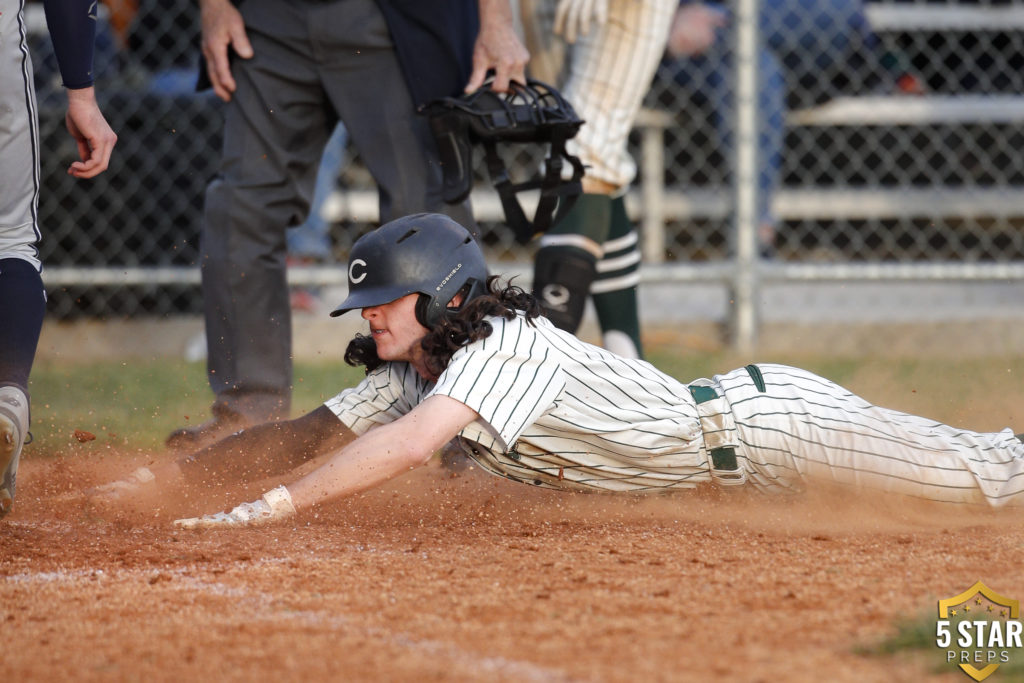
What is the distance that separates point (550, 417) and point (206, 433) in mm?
1193

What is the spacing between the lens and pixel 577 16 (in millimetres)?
4152

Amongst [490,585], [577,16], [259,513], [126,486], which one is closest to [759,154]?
[577,16]

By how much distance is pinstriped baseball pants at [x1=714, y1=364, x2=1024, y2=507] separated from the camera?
9.87 feet

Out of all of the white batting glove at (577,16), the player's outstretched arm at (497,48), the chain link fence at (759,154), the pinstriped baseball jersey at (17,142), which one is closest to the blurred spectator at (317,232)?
the chain link fence at (759,154)

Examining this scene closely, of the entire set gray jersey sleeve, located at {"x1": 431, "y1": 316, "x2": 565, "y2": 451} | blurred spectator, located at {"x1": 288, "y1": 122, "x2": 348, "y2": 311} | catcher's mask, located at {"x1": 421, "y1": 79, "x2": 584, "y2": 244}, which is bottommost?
blurred spectator, located at {"x1": 288, "y1": 122, "x2": 348, "y2": 311}

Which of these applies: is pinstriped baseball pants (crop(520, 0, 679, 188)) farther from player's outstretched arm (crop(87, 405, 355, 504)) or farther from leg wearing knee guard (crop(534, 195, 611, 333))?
player's outstretched arm (crop(87, 405, 355, 504))

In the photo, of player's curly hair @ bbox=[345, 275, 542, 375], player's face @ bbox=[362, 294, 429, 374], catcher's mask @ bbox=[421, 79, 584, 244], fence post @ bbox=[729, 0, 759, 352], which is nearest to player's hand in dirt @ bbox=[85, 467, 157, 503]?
player's face @ bbox=[362, 294, 429, 374]

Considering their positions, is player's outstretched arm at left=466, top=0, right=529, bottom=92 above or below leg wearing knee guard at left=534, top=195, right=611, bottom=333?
above

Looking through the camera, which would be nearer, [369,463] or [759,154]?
[369,463]

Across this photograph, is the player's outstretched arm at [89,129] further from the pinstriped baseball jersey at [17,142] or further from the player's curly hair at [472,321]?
the player's curly hair at [472,321]

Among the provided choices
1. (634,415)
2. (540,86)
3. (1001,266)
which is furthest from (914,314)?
(634,415)

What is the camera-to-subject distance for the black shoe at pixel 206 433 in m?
3.49

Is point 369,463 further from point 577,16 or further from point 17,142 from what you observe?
point 577,16

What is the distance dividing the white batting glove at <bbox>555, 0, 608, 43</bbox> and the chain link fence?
2.17m
